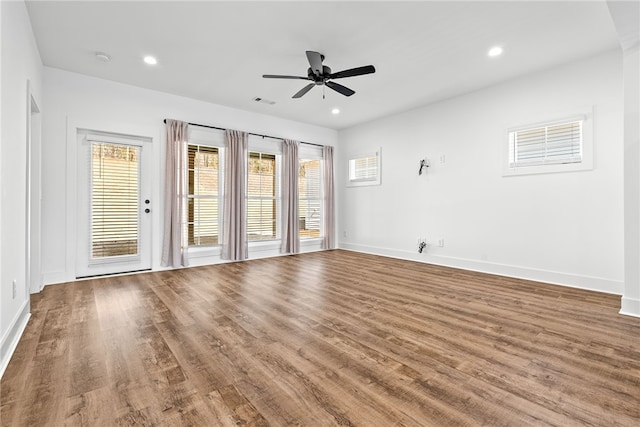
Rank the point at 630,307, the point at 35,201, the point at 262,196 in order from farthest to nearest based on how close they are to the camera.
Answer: the point at 262,196
the point at 35,201
the point at 630,307

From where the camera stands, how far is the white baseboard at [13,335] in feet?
6.50

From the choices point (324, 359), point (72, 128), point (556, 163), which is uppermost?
point (72, 128)

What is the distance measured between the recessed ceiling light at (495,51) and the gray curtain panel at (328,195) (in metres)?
3.98

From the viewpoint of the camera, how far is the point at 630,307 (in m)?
2.90

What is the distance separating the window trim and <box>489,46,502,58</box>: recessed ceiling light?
121 cm

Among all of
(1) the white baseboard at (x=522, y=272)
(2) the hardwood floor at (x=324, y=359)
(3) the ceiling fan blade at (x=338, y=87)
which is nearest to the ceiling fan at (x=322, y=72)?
(3) the ceiling fan blade at (x=338, y=87)

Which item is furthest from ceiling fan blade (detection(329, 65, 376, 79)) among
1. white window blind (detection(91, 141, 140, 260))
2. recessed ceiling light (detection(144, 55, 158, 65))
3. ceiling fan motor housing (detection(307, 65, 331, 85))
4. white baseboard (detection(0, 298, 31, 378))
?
white baseboard (detection(0, 298, 31, 378))

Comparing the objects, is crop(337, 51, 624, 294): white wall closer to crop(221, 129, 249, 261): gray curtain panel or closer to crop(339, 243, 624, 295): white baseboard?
crop(339, 243, 624, 295): white baseboard

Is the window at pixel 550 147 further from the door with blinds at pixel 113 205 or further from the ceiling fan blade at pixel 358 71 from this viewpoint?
the door with blinds at pixel 113 205

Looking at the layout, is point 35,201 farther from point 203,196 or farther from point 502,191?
point 502,191

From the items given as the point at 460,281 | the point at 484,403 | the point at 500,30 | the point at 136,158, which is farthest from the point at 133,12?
the point at 460,281

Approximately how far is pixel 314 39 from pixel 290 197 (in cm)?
350

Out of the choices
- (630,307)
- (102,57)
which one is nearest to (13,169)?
(102,57)

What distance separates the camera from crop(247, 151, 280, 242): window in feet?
19.8
